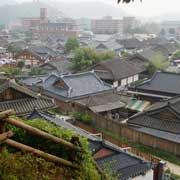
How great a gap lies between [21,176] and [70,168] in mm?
1101

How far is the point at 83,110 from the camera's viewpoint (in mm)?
23641

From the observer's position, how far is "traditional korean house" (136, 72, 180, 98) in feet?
85.4

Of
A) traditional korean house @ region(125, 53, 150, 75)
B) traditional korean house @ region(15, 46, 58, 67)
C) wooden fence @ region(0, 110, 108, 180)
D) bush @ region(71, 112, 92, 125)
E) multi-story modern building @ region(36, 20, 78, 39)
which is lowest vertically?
bush @ region(71, 112, 92, 125)

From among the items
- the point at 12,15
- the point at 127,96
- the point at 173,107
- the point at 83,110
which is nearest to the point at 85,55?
the point at 127,96

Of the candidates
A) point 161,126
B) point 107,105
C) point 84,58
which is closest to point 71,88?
point 107,105

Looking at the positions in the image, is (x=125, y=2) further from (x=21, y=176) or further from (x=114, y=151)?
(x=114, y=151)

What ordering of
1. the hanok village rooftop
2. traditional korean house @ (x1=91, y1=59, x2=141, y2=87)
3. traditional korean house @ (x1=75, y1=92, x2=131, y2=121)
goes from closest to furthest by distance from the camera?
the hanok village rooftop < traditional korean house @ (x1=75, y1=92, x2=131, y2=121) < traditional korean house @ (x1=91, y1=59, x2=141, y2=87)

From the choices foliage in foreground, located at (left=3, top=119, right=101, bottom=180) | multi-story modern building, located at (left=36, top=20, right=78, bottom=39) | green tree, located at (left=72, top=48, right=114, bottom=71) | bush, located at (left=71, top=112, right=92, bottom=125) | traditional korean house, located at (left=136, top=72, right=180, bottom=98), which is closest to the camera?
foliage in foreground, located at (left=3, top=119, right=101, bottom=180)

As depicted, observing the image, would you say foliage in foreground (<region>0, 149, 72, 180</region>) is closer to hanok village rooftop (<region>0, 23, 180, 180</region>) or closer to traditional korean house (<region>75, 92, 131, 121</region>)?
hanok village rooftop (<region>0, 23, 180, 180</region>)

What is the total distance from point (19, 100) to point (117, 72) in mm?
20962

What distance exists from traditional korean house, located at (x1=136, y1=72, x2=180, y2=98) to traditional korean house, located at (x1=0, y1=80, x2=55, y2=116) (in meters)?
14.7

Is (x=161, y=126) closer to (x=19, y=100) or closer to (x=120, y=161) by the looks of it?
(x=120, y=161)

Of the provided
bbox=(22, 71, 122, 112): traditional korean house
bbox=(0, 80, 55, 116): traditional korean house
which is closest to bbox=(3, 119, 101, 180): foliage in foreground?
bbox=(0, 80, 55, 116): traditional korean house

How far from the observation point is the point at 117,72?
32938 millimetres
